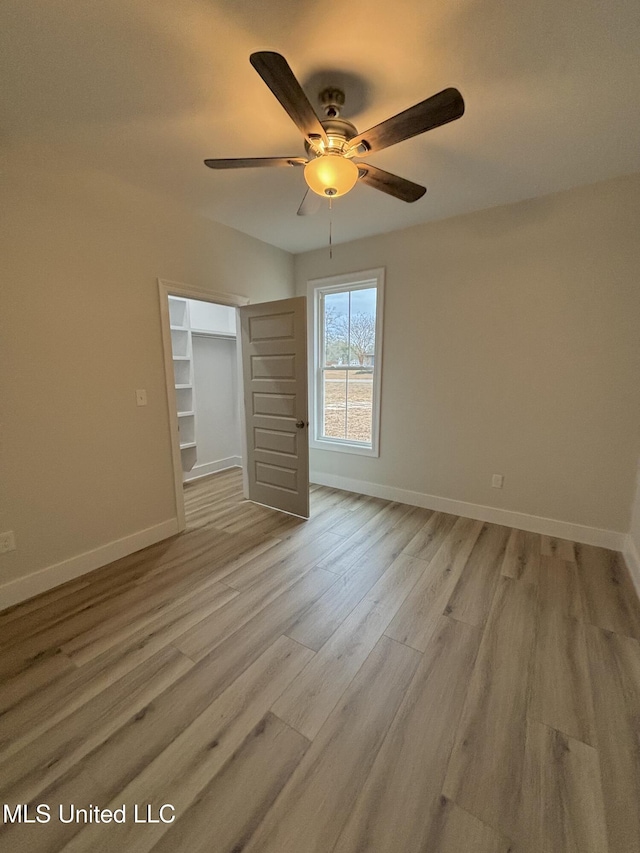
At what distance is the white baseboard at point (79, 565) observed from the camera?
1.96m

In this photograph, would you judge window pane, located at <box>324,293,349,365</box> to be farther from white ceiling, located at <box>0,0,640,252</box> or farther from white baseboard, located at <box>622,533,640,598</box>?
white baseboard, located at <box>622,533,640,598</box>

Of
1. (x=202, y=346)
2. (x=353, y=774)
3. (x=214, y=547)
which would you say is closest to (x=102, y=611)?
(x=214, y=547)

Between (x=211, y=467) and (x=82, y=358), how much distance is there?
8.44 ft

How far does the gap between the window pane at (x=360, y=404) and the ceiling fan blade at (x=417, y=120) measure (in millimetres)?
2238

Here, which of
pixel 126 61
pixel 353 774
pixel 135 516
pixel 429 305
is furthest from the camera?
pixel 429 305

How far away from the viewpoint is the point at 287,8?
45.9 inches

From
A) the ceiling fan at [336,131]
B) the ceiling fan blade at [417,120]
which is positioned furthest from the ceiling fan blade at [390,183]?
the ceiling fan blade at [417,120]

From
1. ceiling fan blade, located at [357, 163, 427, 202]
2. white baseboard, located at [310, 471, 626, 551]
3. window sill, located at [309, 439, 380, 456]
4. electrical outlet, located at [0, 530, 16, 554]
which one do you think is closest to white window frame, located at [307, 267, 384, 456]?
window sill, located at [309, 439, 380, 456]

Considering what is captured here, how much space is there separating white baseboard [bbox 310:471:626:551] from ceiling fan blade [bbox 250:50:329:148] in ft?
9.65

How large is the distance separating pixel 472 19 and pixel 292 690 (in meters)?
2.73

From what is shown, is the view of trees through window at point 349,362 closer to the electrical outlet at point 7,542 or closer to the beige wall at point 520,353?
the beige wall at point 520,353

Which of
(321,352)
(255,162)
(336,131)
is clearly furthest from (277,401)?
(336,131)

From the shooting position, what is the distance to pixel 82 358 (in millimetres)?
2166

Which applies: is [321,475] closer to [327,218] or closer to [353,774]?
[327,218]
